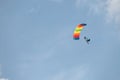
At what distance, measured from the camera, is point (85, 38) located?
39594 mm

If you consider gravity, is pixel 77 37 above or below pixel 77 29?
below

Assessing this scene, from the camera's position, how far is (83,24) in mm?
38250

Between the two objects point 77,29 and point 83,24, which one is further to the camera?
point 77,29

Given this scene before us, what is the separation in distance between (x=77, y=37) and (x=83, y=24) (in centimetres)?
345

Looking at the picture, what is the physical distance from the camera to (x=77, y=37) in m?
39.6

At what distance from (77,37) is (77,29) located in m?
2.75

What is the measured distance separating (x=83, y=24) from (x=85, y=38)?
11.5 feet

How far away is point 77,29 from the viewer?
4147cm

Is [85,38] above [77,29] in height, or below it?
below

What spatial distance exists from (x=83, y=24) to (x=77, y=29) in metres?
3.51

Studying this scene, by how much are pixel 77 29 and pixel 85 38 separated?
11.0 ft
